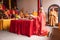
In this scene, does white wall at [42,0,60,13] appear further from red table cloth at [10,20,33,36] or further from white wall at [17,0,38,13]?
red table cloth at [10,20,33,36]

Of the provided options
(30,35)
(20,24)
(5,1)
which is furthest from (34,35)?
(5,1)

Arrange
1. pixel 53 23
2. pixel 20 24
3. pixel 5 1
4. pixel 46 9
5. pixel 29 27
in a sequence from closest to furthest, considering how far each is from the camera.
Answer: pixel 29 27, pixel 20 24, pixel 53 23, pixel 46 9, pixel 5 1

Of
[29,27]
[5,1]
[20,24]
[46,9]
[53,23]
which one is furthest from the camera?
[5,1]

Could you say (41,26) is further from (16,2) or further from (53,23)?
(16,2)

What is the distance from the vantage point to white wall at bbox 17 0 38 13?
11171mm

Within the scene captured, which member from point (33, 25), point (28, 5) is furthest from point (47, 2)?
point (33, 25)

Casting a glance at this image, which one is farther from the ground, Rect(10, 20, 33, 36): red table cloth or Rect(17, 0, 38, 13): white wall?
Rect(17, 0, 38, 13): white wall

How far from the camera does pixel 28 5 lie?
11.4m

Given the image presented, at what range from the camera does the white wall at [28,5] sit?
1117 cm

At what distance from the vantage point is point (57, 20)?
901cm

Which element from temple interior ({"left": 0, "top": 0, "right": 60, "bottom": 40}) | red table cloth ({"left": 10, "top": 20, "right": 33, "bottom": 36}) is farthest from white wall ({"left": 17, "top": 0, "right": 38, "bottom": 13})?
red table cloth ({"left": 10, "top": 20, "right": 33, "bottom": 36})

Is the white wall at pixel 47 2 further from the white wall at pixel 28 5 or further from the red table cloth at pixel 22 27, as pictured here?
the red table cloth at pixel 22 27

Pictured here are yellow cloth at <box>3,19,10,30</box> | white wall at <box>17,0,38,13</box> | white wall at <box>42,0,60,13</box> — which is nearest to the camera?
yellow cloth at <box>3,19,10,30</box>

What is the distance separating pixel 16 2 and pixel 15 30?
5.58 meters
